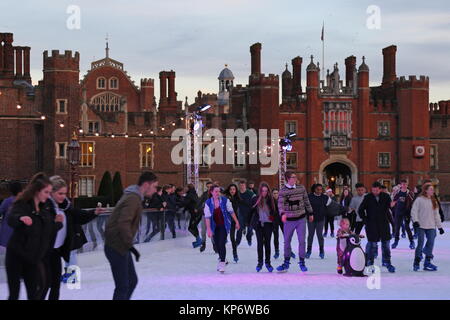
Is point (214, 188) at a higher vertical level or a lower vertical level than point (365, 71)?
lower

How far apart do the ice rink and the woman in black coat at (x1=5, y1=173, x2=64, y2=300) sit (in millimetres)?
3165

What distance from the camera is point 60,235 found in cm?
1154

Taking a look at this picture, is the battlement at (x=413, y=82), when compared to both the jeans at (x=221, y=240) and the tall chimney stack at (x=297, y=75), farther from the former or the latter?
the jeans at (x=221, y=240)

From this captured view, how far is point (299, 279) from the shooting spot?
1596cm

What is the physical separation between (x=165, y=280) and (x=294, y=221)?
8.36 feet

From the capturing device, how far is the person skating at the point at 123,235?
33.7ft

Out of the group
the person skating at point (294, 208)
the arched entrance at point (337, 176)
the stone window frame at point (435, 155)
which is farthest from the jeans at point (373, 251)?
the stone window frame at point (435, 155)

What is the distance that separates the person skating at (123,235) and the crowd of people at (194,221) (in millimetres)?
11

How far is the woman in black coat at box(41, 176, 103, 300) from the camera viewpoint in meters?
10.9

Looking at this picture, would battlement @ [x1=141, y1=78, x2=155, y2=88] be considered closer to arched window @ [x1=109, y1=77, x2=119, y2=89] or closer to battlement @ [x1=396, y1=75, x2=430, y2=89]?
arched window @ [x1=109, y1=77, x2=119, y2=89]

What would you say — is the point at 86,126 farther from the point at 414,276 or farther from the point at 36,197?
the point at 36,197

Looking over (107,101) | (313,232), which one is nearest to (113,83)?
(107,101)

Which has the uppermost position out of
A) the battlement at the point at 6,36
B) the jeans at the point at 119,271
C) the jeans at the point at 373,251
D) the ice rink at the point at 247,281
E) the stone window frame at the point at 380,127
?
the battlement at the point at 6,36
